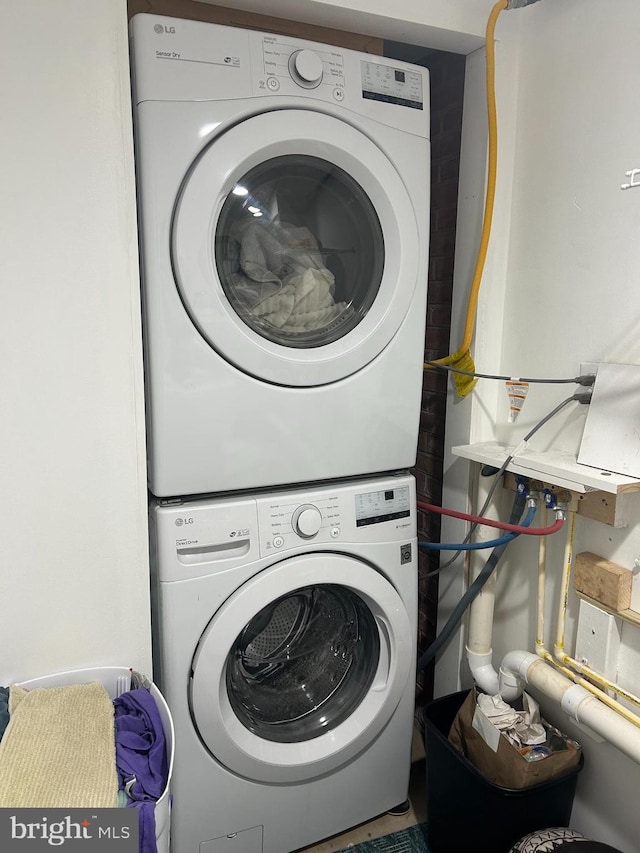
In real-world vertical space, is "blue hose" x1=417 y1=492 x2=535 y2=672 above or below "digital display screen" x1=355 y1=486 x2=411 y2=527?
below

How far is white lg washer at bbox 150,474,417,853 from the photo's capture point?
1.37 meters

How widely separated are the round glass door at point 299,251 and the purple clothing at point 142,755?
0.82 meters

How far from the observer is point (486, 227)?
5.09ft

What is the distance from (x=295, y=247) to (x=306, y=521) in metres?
0.63

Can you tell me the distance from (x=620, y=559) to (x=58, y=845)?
1201 millimetres

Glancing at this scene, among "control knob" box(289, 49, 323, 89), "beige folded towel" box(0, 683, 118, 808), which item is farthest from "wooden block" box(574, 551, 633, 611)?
"control knob" box(289, 49, 323, 89)

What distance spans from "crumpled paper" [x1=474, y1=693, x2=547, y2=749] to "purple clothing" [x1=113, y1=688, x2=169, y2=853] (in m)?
0.78

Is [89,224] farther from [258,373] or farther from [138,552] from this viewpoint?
[138,552]

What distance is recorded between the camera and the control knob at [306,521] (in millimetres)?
1431

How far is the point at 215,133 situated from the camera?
4.09 ft

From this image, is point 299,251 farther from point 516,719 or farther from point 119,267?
point 516,719

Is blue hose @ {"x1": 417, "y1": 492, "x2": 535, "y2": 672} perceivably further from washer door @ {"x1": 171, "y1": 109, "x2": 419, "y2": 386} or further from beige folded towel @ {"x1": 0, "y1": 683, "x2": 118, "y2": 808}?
beige folded towel @ {"x1": 0, "y1": 683, "x2": 118, "y2": 808}

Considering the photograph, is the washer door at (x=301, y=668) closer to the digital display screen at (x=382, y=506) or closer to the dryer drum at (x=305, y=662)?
the dryer drum at (x=305, y=662)

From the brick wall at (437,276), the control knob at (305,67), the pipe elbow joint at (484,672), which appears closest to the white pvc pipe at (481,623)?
the pipe elbow joint at (484,672)
